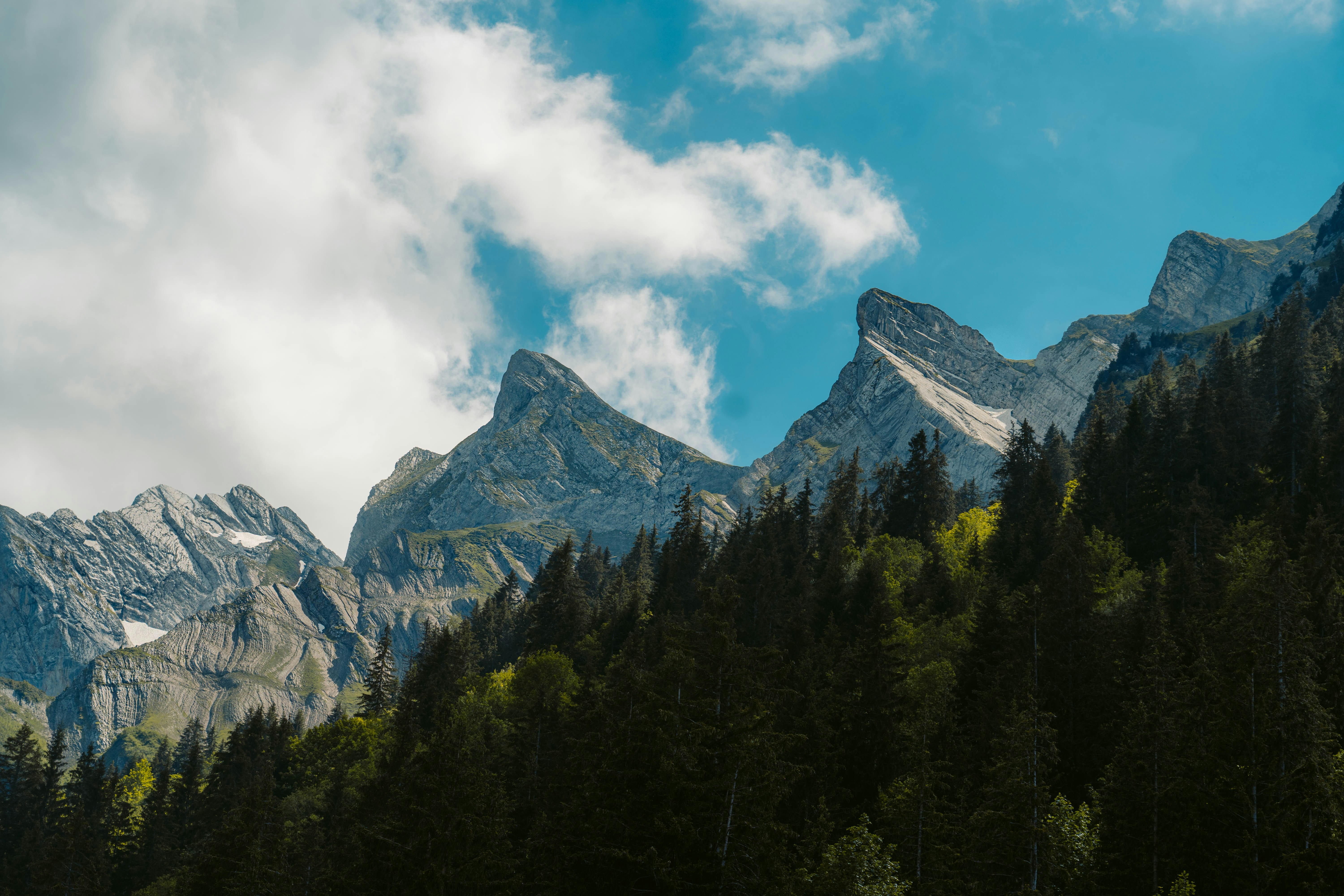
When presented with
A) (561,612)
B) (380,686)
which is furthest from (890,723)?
(380,686)

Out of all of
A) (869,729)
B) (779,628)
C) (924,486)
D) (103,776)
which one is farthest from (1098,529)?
(103,776)

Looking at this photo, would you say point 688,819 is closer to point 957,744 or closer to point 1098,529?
point 957,744

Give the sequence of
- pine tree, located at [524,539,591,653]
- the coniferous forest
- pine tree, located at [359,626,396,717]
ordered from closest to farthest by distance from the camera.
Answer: the coniferous forest
pine tree, located at [524,539,591,653]
pine tree, located at [359,626,396,717]

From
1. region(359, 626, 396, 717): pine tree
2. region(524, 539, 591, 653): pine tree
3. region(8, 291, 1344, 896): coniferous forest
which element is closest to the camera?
region(8, 291, 1344, 896): coniferous forest

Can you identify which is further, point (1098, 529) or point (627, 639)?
point (1098, 529)

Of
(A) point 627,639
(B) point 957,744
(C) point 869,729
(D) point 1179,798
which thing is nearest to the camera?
(D) point 1179,798

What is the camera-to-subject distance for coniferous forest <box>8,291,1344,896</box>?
103 ft

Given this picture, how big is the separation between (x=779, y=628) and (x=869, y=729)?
25.4 metres

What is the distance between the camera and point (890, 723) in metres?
51.3

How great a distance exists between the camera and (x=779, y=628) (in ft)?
252

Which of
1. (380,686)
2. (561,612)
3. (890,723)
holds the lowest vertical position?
(890,723)

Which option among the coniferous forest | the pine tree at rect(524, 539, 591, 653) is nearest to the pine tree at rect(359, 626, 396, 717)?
the coniferous forest

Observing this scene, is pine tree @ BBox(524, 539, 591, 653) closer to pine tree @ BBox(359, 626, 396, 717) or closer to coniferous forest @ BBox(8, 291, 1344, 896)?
coniferous forest @ BBox(8, 291, 1344, 896)

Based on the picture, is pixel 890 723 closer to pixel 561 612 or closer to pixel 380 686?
pixel 561 612
